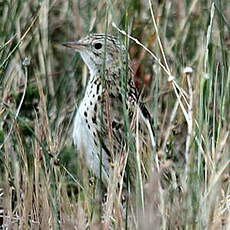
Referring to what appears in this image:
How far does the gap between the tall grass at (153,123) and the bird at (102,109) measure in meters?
0.10

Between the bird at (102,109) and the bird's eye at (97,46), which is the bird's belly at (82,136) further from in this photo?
the bird's eye at (97,46)

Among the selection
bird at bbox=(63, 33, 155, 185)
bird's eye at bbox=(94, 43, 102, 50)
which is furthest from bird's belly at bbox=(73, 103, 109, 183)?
bird's eye at bbox=(94, 43, 102, 50)

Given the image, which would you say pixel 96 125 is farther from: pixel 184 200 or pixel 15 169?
pixel 184 200

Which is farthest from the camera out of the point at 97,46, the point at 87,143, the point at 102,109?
the point at 97,46

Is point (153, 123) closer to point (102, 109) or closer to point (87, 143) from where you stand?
point (102, 109)

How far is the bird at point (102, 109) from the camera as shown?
4883mm

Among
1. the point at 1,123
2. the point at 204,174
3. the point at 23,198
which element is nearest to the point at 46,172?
the point at 23,198

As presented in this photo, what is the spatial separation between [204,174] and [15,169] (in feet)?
2.60

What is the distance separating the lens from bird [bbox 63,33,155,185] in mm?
4883

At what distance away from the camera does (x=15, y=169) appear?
4.32 m

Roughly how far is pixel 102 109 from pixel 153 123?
24 centimetres

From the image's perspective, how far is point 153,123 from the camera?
473cm

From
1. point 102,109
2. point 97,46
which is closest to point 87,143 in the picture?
point 102,109

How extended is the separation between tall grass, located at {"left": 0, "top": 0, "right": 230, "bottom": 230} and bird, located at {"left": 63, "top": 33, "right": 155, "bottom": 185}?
0.10 metres
